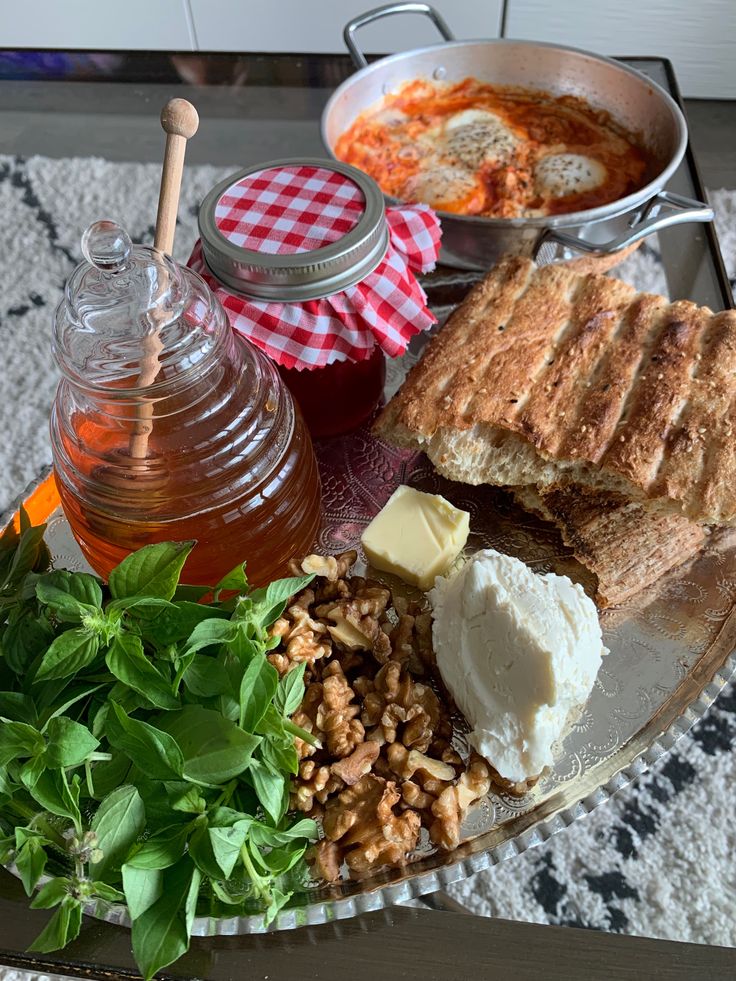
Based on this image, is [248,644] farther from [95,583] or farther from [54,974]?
[54,974]

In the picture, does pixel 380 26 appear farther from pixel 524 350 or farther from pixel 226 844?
pixel 226 844

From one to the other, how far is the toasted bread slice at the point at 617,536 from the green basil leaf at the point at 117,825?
1.14 feet

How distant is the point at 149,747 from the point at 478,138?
2.76 ft

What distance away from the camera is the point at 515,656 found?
0.54m

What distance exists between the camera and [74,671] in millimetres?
472

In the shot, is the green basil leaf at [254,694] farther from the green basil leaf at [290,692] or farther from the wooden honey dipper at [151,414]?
the wooden honey dipper at [151,414]

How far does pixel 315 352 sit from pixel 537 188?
478 mm

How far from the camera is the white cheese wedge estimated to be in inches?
20.9

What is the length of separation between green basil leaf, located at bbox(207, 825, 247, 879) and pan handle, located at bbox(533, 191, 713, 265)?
600 millimetres

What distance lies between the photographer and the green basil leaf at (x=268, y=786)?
48 centimetres

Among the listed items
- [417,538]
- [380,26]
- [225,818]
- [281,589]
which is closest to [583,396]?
[417,538]

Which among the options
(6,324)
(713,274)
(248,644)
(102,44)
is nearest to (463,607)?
(248,644)

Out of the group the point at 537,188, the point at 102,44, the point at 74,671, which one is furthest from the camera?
the point at 102,44

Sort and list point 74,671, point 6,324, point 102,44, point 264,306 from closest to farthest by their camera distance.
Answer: point 74,671 → point 264,306 → point 6,324 → point 102,44
